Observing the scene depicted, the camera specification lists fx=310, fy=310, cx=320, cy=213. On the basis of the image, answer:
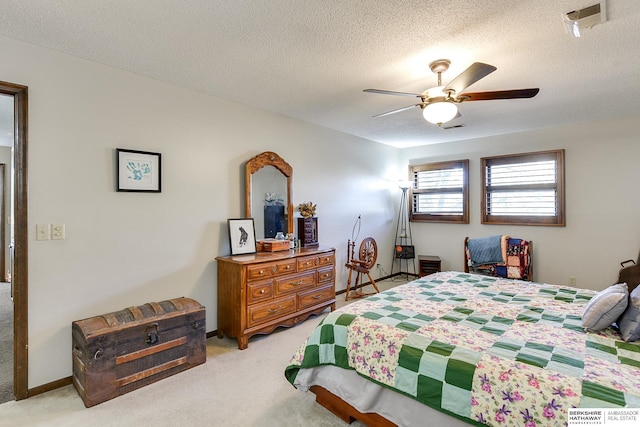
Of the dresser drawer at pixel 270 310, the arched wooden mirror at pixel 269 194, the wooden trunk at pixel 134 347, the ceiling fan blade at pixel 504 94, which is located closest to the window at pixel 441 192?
the arched wooden mirror at pixel 269 194

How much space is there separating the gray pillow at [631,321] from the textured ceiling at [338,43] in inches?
65.5

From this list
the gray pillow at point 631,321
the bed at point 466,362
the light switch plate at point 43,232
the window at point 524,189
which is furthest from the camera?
the window at point 524,189

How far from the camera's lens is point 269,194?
12.3ft

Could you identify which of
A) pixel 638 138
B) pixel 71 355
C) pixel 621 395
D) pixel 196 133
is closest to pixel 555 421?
pixel 621 395

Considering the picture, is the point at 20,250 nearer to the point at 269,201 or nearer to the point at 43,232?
the point at 43,232

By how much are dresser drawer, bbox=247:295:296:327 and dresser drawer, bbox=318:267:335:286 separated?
1.48ft

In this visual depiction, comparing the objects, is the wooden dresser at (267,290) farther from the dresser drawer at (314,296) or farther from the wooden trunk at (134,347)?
the wooden trunk at (134,347)

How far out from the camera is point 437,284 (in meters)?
2.84

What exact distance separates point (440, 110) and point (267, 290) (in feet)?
7.38

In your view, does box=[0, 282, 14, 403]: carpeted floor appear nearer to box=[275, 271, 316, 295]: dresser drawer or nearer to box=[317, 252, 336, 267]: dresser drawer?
box=[275, 271, 316, 295]: dresser drawer

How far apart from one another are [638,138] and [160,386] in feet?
19.0

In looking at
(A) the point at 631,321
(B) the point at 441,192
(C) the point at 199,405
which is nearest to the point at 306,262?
(C) the point at 199,405

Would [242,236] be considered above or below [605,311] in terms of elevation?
above

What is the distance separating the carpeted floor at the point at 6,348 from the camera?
2260mm
